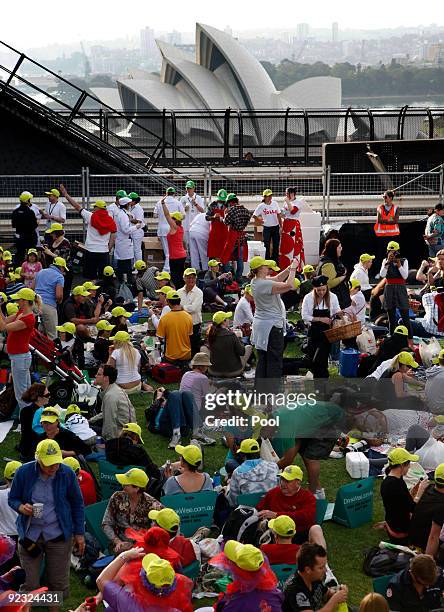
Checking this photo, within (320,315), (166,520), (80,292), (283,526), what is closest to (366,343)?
(320,315)

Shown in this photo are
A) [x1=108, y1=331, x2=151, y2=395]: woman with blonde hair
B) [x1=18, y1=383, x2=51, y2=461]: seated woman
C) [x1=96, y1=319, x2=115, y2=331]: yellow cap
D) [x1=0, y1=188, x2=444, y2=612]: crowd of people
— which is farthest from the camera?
[x1=96, y1=319, x2=115, y2=331]: yellow cap

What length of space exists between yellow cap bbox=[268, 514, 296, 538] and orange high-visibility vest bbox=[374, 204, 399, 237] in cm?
1232

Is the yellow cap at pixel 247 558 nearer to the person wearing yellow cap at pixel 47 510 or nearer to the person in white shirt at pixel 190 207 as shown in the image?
the person wearing yellow cap at pixel 47 510

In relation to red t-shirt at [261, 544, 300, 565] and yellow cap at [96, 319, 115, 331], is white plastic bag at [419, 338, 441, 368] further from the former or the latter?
red t-shirt at [261, 544, 300, 565]

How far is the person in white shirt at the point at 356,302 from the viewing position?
579 inches

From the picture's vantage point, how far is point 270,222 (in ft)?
64.4

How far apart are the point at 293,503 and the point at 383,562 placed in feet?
2.69

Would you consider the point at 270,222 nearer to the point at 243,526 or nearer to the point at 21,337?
the point at 21,337

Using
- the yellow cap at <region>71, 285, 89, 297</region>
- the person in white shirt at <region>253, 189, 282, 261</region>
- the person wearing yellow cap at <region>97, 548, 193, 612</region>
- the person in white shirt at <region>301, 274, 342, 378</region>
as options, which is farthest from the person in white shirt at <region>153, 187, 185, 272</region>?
the person wearing yellow cap at <region>97, 548, 193, 612</region>

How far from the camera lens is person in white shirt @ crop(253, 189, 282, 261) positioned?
19562mm

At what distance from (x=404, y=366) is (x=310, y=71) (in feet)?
→ 616

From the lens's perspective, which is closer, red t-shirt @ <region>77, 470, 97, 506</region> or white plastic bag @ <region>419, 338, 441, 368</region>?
red t-shirt @ <region>77, 470, 97, 506</region>

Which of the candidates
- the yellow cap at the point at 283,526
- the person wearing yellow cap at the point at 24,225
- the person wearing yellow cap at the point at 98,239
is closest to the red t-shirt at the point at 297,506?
the yellow cap at the point at 283,526

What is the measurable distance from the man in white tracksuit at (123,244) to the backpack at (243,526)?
10.4 meters
